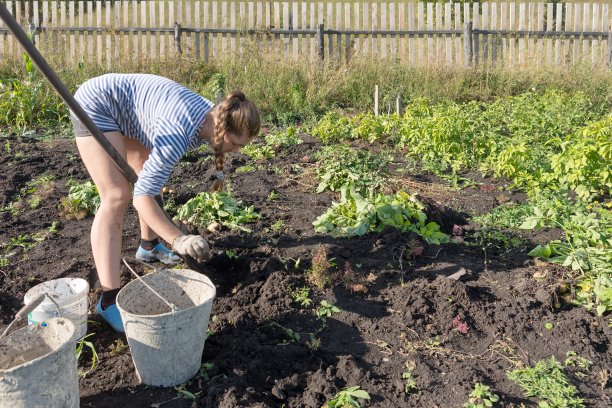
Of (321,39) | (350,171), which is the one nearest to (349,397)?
(350,171)

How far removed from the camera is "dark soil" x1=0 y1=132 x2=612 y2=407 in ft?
9.62

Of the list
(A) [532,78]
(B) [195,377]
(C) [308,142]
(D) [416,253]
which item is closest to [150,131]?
A: (B) [195,377]

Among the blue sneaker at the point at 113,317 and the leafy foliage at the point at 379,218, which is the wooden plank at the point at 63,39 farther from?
the blue sneaker at the point at 113,317

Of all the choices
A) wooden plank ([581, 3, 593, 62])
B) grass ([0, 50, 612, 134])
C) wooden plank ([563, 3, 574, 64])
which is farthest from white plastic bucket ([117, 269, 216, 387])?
wooden plank ([581, 3, 593, 62])

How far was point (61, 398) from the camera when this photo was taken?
2.44 meters

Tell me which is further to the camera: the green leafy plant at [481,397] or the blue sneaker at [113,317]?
the blue sneaker at [113,317]

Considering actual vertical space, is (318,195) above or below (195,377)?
above

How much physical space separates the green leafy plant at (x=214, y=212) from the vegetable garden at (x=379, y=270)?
0.6 inches

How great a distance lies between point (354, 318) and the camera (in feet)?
11.6

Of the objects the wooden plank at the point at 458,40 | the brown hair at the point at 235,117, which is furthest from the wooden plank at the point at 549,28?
the brown hair at the point at 235,117

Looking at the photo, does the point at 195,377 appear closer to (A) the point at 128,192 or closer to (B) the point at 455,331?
(A) the point at 128,192

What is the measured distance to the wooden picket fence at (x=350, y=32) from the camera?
1299 cm

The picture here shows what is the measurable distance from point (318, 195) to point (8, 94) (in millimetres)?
5260

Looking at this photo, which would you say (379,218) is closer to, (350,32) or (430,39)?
(350,32)
